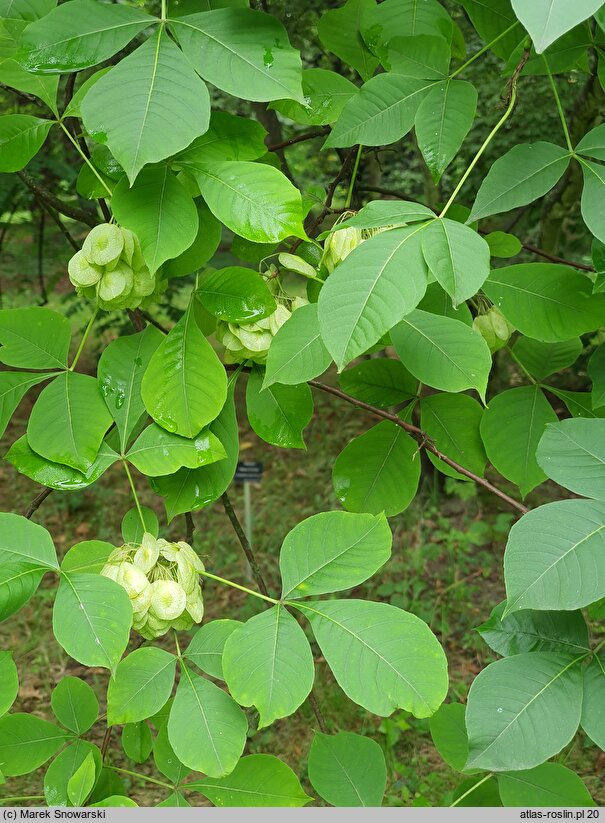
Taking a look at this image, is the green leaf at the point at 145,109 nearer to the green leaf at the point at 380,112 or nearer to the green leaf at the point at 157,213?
the green leaf at the point at 157,213

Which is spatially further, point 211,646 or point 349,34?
point 349,34

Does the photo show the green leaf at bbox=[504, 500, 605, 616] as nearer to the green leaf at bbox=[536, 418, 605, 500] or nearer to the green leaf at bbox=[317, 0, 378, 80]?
the green leaf at bbox=[536, 418, 605, 500]

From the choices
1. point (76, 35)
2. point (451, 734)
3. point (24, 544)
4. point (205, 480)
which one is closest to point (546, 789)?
point (451, 734)

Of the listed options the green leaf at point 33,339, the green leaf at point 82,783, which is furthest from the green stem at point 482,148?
the green leaf at point 82,783

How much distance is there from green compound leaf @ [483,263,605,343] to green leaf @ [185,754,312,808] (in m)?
0.69

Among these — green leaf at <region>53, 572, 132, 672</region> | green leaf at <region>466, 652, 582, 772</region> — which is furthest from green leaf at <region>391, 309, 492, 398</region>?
green leaf at <region>53, 572, 132, 672</region>

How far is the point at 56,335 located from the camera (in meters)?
1.11

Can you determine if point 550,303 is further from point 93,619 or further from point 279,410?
point 93,619

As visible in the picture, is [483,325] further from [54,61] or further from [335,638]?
[54,61]

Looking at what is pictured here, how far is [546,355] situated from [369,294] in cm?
65

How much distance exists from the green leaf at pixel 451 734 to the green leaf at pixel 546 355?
1.86 feet

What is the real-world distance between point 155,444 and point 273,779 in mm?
472

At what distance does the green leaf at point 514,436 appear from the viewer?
1146 millimetres

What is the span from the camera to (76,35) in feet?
2.83
